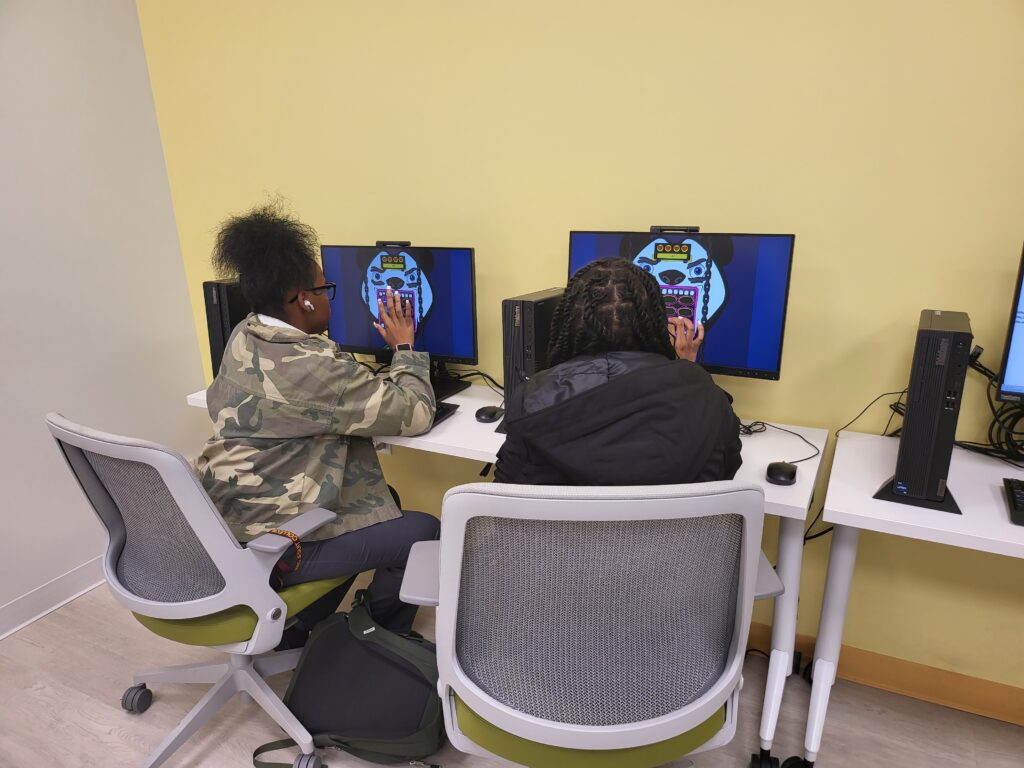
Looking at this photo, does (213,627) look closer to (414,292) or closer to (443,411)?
(443,411)

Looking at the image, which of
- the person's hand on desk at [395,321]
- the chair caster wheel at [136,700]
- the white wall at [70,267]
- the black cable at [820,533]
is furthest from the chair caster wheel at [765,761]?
the white wall at [70,267]

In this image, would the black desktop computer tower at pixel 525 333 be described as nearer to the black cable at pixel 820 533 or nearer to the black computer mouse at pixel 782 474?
the black computer mouse at pixel 782 474

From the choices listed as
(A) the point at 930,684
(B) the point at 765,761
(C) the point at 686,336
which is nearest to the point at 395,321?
(C) the point at 686,336

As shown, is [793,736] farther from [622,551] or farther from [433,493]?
[433,493]

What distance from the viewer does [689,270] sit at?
1643 millimetres

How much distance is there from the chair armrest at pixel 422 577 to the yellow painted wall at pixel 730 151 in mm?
1118

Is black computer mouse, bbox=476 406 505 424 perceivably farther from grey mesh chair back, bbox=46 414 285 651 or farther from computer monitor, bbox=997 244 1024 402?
computer monitor, bbox=997 244 1024 402

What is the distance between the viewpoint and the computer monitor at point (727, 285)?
157 cm

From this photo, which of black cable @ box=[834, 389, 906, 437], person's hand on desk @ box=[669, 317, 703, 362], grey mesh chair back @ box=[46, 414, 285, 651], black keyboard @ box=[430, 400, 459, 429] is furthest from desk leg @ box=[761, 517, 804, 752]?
grey mesh chair back @ box=[46, 414, 285, 651]

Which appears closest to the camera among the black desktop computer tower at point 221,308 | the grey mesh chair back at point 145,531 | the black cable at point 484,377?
the grey mesh chair back at point 145,531

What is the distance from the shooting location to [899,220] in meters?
1.58

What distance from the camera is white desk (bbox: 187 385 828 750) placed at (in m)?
1.39

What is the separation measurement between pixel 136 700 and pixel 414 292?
56.9 inches

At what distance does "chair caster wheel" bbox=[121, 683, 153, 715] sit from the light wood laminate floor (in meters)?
0.02
